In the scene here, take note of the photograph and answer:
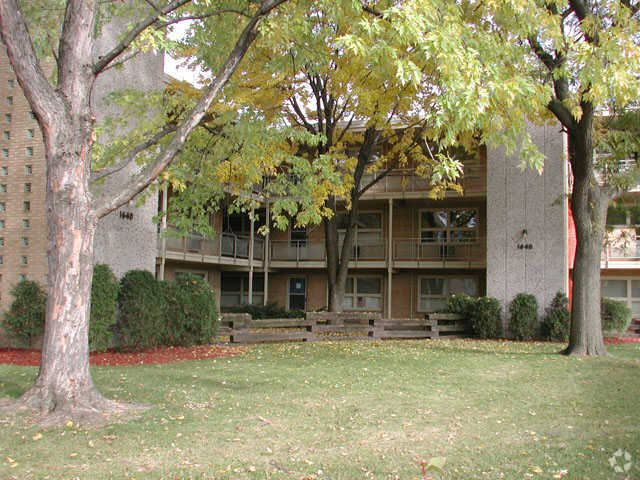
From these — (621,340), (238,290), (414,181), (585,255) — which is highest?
(414,181)

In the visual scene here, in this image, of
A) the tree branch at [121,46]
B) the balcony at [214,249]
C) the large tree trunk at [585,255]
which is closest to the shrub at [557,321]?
the large tree trunk at [585,255]

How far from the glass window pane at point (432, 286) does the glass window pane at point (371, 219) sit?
324 cm

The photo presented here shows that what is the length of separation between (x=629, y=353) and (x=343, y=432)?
10965 mm

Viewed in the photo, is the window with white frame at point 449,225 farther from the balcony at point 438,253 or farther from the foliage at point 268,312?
the foliage at point 268,312

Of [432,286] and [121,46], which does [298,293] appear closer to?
[432,286]

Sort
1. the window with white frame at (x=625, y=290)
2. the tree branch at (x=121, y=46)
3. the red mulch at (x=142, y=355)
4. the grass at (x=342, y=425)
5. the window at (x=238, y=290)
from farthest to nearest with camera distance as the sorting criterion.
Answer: the window at (x=238, y=290)
the window with white frame at (x=625, y=290)
the red mulch at (x=142, y=355)
the tree branch at (x=121, y=46)
the grass at (x=342, y=425)

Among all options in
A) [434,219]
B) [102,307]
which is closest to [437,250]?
[434,219]

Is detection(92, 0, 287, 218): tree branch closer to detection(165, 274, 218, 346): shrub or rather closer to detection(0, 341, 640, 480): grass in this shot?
detection(0, 341, 640, 480): grass

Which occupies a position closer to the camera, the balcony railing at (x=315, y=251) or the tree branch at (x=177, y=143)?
the tree branch at (x=177, y=143)

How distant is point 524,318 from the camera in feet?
58.0

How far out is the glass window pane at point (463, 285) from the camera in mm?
24328

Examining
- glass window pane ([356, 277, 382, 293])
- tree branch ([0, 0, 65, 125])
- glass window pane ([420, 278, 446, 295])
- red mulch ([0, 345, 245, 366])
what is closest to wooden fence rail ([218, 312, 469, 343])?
red mulch ([0, 345, 245, 366])

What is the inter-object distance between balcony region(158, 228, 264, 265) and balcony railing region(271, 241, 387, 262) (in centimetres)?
95

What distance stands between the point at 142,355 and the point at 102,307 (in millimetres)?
1374
